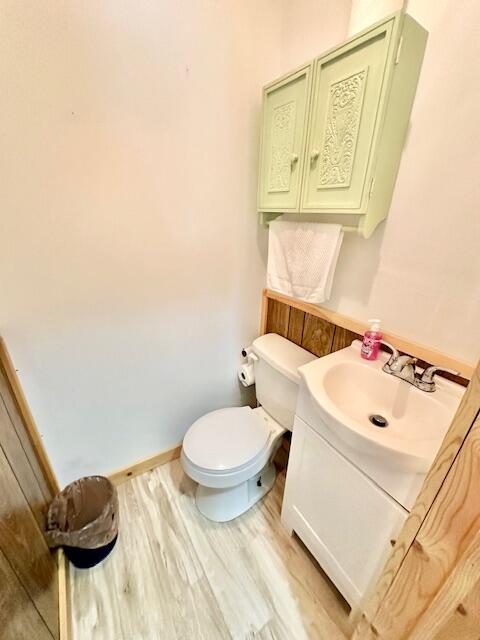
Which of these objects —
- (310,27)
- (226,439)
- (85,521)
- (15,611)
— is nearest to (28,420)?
(85,521)

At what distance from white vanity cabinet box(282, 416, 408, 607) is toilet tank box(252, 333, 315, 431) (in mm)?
215

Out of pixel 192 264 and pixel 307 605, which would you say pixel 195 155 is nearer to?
pixel 192 264

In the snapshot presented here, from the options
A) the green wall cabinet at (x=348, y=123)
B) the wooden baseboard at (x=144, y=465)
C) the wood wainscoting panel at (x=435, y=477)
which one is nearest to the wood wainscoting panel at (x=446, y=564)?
the wood wainscoting panel at (x=435, y=477)

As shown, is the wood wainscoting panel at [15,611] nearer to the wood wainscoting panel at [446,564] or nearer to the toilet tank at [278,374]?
the wood wainscoting panel at [446,564]

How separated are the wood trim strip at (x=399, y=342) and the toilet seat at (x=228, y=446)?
605 millimetres

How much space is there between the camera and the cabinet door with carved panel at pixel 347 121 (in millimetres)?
746

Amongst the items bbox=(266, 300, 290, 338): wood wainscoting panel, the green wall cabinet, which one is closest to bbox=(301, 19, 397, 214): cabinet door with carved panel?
the green wall cabinet

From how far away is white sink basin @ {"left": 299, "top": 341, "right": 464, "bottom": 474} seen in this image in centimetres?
66

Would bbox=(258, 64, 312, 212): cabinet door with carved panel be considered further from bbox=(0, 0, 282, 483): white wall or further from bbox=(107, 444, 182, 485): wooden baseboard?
bbox=(107, 444, 182, 485): wooden baseboard

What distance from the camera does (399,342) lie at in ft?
3.21

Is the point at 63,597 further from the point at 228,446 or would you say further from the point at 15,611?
the point at 228,446

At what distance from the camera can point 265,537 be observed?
47.9 inches

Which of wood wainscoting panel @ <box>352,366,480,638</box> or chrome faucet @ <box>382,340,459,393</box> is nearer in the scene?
wood wainscoting panel @ <box>352,366,480,638</box>

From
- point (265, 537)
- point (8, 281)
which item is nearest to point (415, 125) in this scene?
point (8, 281)
